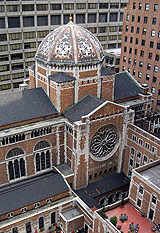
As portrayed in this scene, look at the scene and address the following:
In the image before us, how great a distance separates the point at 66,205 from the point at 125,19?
5473 centimetres

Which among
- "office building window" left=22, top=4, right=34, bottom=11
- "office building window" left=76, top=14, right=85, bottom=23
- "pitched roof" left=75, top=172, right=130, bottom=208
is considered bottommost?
"pitched roof" left=75, top=172, right=130, bottom=208

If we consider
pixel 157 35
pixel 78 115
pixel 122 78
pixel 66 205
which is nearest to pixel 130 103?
pixel 122 78

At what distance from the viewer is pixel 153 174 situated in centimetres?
4322

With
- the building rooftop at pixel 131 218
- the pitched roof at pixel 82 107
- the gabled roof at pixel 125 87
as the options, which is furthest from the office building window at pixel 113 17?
the building rooftop at pixel 131 218

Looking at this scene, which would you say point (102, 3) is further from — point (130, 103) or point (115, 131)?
point (115, 131)

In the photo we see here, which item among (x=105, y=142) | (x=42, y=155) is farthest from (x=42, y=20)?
(x=42, y=155)

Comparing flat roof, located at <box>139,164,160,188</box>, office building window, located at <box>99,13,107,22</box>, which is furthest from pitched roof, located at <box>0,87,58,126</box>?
office building window, located at <box>99,13,107,22</box>

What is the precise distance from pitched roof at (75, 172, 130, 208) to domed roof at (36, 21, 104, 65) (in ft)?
74.3

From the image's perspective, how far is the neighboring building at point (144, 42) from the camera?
68.2 meters

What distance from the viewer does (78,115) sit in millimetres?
48750

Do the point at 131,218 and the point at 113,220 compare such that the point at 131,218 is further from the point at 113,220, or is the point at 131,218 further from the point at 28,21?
the point at 28,21

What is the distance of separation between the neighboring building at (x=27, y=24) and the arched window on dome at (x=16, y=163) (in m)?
46.0

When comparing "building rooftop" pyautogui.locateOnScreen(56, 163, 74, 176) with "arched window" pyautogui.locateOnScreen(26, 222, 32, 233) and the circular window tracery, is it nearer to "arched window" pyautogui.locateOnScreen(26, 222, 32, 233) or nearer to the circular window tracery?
the circular window tracery

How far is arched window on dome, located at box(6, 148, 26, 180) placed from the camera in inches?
1813
